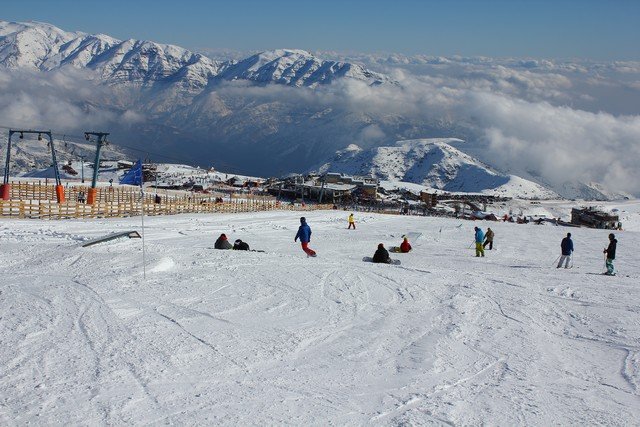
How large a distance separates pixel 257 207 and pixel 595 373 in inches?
2144

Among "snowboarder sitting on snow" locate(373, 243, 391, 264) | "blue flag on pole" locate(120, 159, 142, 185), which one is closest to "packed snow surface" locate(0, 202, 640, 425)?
"snowboarder sitting on snow" locate(373, 243, 391, 264)

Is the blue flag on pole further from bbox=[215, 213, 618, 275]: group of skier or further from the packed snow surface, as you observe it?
the packed snow surface

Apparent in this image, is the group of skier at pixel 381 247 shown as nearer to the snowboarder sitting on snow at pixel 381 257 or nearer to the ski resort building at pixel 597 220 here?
the snowboarder sitting on snow at pixel 381 257

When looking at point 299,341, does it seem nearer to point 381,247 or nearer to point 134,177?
point 381,247

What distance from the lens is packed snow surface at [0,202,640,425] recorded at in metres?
8.36

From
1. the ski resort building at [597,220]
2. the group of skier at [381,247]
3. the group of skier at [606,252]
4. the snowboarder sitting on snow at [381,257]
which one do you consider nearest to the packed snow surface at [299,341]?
the group of skier at [606,252]

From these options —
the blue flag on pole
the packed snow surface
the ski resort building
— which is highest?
the blue flag on pole

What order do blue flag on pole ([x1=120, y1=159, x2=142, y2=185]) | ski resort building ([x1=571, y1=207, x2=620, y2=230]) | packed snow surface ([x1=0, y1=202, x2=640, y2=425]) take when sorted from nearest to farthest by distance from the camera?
packed snow surface ([x1=0, y1=202, x2=640, y2=425]) < blue flag on pole ([x1=120, y1=159, x2=142, y2=185]) < ski resort building ([x1=571, y1=207, x2=620, y2=230])

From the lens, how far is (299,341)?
11422 mm

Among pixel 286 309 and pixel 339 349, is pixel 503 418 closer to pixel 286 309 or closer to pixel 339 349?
pixel 339 349

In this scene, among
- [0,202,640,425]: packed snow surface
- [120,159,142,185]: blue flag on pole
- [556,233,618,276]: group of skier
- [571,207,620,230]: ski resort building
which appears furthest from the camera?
[571,207,620,230]: ski resort building

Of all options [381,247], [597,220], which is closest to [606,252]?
[381,247]

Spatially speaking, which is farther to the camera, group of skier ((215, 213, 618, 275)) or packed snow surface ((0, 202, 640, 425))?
group of skier ((215, 213, 618, 275))

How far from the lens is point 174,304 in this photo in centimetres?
1378
